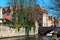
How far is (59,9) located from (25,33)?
3784cm

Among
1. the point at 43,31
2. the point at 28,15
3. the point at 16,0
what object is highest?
the point at 16,0

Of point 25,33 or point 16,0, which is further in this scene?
point 25,33

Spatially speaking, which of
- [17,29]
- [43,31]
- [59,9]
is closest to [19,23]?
[17,29]

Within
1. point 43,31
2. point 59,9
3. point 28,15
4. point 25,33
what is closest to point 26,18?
point 28,15

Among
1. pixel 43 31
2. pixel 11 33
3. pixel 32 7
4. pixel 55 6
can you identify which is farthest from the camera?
pixel 43 31

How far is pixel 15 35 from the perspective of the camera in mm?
47375

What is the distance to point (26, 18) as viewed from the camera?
49.6 metres

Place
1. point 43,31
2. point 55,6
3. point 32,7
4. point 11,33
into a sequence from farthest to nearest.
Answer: point 43,31 → point 32,7 → point 11,33 → point 55,6

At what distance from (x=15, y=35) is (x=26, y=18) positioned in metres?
4.88

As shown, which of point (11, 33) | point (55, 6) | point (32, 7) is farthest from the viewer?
point (32, 7)

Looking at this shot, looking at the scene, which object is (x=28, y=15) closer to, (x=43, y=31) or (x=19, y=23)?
(x=19, y=23)

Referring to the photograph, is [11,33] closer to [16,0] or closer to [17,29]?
[17,29]

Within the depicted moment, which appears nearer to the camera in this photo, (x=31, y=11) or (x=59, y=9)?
(x=59, y=9)

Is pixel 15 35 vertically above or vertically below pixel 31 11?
below
